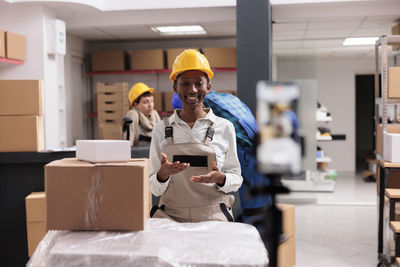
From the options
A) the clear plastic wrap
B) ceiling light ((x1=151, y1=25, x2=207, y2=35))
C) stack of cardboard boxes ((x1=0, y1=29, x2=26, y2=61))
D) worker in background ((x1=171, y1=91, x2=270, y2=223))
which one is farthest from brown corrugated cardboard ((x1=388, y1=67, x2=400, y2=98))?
stack of cardboard boxes ((x1=0, y1=29, x2=26, y2=61))

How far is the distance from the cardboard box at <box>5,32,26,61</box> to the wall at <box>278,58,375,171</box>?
6.44m

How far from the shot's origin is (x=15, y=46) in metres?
5.05

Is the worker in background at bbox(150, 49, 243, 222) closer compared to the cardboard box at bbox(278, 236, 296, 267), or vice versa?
the worker in background at bbox(150, 49, 243, 222)

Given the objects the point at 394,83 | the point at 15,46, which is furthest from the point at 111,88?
the point at 394,83

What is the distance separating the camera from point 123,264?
1.49 m

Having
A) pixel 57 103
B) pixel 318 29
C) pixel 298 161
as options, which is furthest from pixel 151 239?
pixel 318 29

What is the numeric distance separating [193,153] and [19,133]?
7.20 feet

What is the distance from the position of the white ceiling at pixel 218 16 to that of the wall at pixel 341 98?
7.91 ft

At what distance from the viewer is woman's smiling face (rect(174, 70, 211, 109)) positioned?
1.91m

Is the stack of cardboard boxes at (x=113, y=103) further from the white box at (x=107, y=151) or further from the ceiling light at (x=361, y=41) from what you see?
the white box at (x=107, y=151)

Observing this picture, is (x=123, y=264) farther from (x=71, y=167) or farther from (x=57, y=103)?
(x=57, y=103)

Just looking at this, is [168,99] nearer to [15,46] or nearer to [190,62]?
[15,46]

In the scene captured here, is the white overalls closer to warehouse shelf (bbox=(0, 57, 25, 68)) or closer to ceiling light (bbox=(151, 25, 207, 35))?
warehouse shelf (bbox=(0, 57, 25, 68))

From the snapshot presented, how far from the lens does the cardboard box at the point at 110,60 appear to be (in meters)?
7.68
